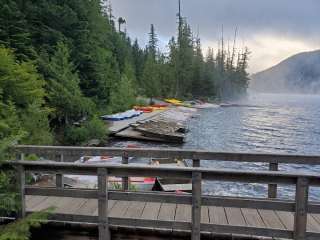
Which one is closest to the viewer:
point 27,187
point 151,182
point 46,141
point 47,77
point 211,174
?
point 211,174

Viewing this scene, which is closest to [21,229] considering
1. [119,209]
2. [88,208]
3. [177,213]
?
[88,208]

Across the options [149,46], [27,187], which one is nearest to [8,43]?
[27,187]

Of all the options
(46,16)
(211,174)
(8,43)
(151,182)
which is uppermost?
(46,16)

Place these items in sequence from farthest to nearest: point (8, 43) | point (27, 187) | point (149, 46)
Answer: point (149, 46), point (8, 43), point (27, 187)

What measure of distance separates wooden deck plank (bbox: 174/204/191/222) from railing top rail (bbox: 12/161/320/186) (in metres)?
0.77

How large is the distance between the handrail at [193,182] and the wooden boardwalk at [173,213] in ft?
1.02

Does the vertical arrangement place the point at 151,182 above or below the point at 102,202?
below

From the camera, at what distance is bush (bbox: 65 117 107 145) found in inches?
707

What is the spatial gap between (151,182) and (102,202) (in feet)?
16.2

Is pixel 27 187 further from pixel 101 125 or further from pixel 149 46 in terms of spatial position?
pixel 149 46

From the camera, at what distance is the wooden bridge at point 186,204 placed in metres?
3.66

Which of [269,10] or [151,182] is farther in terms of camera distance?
[269,10]

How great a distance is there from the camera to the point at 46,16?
21078 mm

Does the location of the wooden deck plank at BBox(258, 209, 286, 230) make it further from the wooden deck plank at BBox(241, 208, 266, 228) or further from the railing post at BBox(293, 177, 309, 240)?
the railing post at BBox(293, 177, 309, 240)
